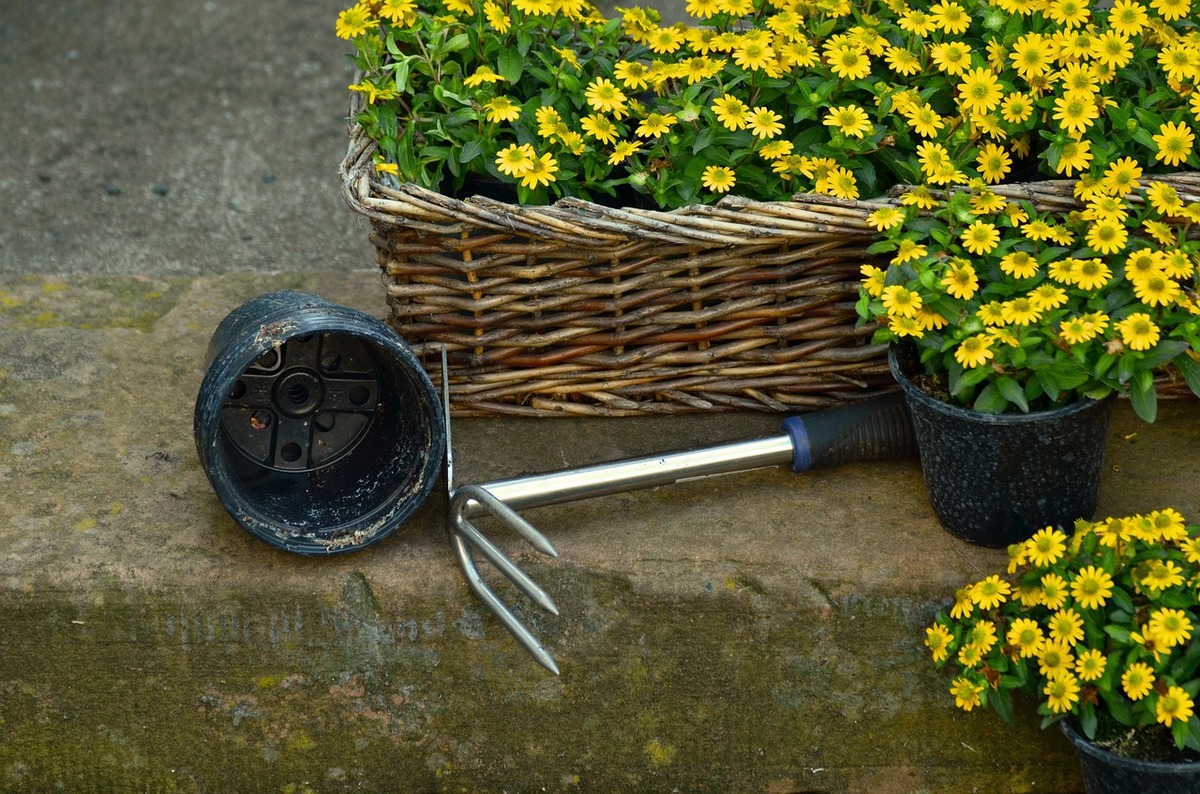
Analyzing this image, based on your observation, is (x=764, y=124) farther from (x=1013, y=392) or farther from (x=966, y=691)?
(x=966, y=691)

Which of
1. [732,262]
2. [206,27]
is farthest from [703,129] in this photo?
[206,27]

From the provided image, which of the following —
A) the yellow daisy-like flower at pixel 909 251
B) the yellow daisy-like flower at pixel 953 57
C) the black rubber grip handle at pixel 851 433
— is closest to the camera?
the yellow daisy-like flower at pixel 909 251

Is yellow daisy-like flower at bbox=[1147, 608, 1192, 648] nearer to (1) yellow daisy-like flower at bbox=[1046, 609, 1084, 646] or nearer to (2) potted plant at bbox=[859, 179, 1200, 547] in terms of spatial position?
(1) yellow daisy-like flower at bbox=[1046, 609, 1084, 646]

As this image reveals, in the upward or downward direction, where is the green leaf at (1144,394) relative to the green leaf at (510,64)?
downward

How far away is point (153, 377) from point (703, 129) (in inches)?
40.6

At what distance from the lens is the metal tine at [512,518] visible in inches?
69.0

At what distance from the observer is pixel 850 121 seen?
1961 mm

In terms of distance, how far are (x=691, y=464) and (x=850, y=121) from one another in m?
0.53

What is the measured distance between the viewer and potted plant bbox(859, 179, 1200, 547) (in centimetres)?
177

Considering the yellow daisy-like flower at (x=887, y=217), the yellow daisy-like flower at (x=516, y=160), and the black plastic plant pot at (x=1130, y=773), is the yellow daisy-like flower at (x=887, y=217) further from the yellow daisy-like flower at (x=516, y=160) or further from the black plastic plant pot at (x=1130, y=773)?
the black plastic plant pot at (x=1130, y=773)

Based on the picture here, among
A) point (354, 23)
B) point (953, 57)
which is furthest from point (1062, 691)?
point (354, 23)

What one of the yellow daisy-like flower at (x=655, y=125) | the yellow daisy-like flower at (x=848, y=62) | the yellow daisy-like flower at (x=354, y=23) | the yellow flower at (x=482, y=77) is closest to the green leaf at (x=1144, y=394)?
the yellow daisy-like flower at (x=848, y=62)

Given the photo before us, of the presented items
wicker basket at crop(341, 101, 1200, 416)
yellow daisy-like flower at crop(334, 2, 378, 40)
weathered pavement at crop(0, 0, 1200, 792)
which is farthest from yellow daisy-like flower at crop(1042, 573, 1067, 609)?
yellow daisy-like flower at crop(334, 2, 378, 40)

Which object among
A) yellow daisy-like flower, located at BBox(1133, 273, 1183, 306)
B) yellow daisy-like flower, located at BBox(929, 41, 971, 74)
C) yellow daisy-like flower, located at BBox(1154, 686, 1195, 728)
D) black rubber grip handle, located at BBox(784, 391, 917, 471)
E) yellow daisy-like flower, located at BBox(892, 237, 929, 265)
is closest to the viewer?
yellow daisy-like flower, located at BBox(1154, 686, 1195, 728)
